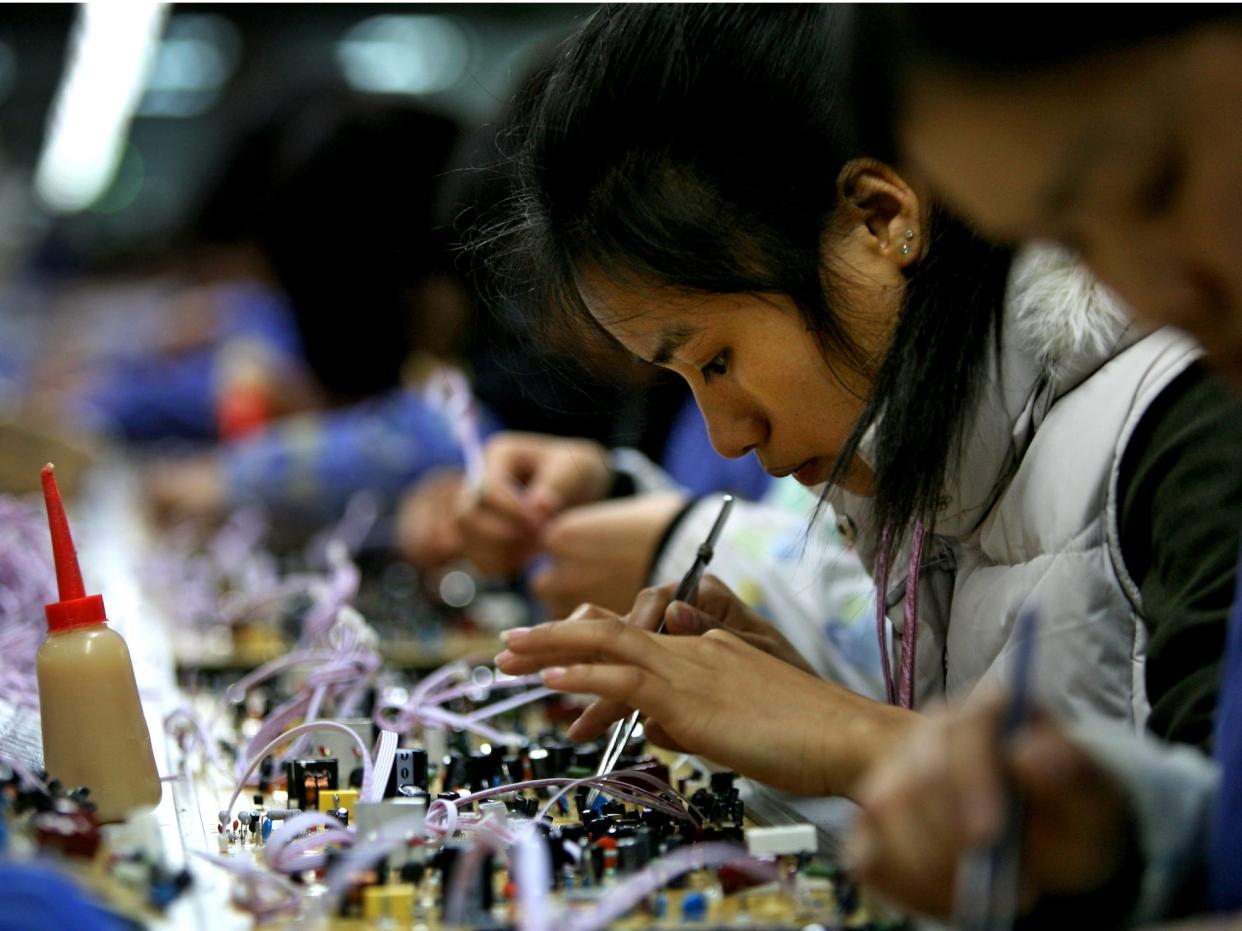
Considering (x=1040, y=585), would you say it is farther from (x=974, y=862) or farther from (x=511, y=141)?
(x=511, y=141)

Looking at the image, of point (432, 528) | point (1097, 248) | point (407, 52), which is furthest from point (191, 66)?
point (1097, 248)

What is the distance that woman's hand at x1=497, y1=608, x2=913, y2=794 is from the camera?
825mm

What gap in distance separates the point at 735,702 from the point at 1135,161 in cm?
43

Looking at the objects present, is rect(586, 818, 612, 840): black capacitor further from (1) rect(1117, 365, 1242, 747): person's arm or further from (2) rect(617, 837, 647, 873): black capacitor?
(1) rect(1117, 365, 1242, 747): person's arm

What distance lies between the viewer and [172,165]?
10234mm

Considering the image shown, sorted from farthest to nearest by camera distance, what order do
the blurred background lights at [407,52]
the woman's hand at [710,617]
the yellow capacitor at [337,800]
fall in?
the blurred background lights at [407,52]
the woman's hand at [710,617]
the yellow capacitor at [337,800]

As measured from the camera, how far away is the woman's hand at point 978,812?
1.63 ft

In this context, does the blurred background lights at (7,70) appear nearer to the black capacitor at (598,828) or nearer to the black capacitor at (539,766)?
the black capacitor at (539,766)

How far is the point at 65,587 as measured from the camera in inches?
33.9

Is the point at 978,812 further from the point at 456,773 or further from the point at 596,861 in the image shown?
the point at 456,773

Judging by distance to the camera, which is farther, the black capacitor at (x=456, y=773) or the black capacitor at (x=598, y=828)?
the black capacitor at (x=456, y=773)

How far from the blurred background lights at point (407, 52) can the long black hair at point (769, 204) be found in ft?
23.3

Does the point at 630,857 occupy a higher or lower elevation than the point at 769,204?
lower

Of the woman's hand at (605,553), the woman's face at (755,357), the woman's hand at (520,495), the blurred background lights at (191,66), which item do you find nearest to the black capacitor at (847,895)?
the woman's face at (755,357)
